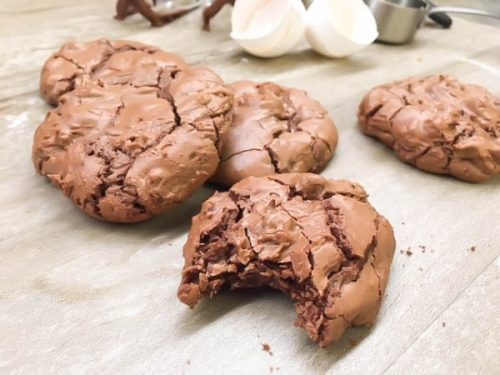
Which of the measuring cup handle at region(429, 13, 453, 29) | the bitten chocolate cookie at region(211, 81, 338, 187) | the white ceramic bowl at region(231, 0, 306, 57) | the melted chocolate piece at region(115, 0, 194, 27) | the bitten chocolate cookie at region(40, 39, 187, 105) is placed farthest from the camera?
the measuring cup handle at region(429, 13, 453, 29)

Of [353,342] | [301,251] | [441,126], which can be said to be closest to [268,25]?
[441,126]

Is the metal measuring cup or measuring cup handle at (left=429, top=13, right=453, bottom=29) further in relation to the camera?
measuring cup handle at (left=429, top=13, right=453, bottom=29)

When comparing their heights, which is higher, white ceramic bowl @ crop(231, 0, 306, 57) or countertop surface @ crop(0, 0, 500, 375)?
white ceramic bowl @ crop(231, 0, 306, 57)

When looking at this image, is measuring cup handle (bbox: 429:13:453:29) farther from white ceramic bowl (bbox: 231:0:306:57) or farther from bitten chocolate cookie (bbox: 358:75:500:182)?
bitten chocolate cookie (bbox: 358:75:500:182)

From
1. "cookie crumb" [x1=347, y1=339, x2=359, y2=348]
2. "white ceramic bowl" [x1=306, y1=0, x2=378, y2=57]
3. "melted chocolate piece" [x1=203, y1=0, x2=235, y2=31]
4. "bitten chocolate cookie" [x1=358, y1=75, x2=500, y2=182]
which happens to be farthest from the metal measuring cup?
"cookie crumb" [x1=347, y1=339, x2=359, y2=348]

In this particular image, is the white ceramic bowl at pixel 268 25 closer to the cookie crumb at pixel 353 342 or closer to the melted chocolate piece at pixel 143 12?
the melted chocolate piece at pixel 143 12

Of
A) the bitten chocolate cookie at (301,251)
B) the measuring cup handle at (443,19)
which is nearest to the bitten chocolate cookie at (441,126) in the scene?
the bitten chocolate cookie at (301,251)
